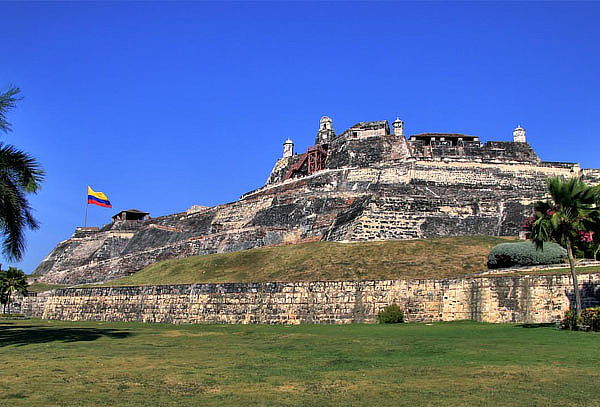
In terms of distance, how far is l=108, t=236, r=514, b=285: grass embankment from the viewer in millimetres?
27891

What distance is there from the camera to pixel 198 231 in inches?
2052

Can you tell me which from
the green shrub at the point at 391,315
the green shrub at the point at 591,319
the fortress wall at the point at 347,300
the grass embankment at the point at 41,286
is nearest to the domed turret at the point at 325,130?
the grass embankment at the point at 41,286

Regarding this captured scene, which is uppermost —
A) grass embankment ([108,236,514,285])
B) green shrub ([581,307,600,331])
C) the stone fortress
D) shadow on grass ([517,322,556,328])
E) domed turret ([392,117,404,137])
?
A: domed turret ([392,117,404,137])

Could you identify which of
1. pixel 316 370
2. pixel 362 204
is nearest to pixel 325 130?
pixel 362 204

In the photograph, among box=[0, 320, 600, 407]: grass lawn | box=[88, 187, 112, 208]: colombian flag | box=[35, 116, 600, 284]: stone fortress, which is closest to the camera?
box=[0, 320, 600, 407]: grass lawn

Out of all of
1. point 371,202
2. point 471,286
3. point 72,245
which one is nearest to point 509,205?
point 371,202

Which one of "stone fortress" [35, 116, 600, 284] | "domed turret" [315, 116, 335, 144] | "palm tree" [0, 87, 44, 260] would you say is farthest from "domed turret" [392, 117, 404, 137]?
"palm tree" [0, 87, 44, 260]

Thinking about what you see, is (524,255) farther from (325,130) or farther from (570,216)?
(325,130)

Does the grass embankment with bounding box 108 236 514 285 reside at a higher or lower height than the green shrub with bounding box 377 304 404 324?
higher

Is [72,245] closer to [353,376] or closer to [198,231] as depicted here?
[198,231]

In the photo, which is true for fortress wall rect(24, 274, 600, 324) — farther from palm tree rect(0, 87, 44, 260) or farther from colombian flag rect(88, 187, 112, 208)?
colombian flag rect(88, 187, 112, 208)

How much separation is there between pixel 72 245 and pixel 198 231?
1626 cm

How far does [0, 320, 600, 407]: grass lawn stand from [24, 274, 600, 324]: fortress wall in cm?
278

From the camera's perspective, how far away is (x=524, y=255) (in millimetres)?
26078
